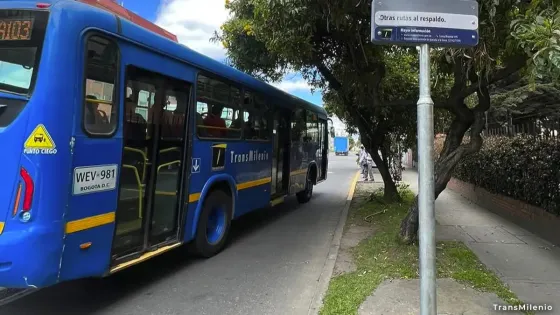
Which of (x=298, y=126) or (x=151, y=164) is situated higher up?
(x=298, y=126)

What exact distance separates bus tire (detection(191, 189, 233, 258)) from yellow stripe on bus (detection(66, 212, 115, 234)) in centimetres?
195

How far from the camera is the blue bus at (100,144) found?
3592 mm

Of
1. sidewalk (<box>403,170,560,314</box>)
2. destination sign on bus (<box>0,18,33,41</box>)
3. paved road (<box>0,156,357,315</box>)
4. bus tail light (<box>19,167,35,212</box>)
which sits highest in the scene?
destination sign on bus (<box>0,18,33,41</box>)

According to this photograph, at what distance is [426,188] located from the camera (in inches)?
111

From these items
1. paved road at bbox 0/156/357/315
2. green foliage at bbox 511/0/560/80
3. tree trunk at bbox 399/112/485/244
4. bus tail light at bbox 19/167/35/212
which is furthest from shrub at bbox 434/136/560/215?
bus tail light at bbox 19/167/35/212

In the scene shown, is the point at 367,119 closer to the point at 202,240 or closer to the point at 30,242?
the point at 202,240

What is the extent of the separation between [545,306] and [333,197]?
963 centimetres

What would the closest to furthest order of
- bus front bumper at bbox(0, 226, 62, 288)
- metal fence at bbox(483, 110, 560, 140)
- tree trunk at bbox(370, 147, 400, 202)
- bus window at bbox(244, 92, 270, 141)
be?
bus front bumper at bbox(0, 226, 62, 288) → metal fence at bbox(483, 110, 560, 140) → bus window at bbox(244, 92, 270, 141) → tree trunk at bbox(370, 147, 400, 202)

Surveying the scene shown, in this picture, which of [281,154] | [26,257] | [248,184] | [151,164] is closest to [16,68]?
[26,257]

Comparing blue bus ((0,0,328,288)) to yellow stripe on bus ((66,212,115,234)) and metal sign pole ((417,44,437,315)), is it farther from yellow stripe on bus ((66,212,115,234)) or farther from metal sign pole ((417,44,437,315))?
metal sign pole ((417,44,437,315))

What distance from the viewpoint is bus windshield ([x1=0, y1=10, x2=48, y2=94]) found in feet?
12.3

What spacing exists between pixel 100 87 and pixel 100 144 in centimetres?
53

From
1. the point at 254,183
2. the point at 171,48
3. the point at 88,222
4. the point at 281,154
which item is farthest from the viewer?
the point at 281,154

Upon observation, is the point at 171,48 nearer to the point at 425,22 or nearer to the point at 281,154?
the point at 425,22
